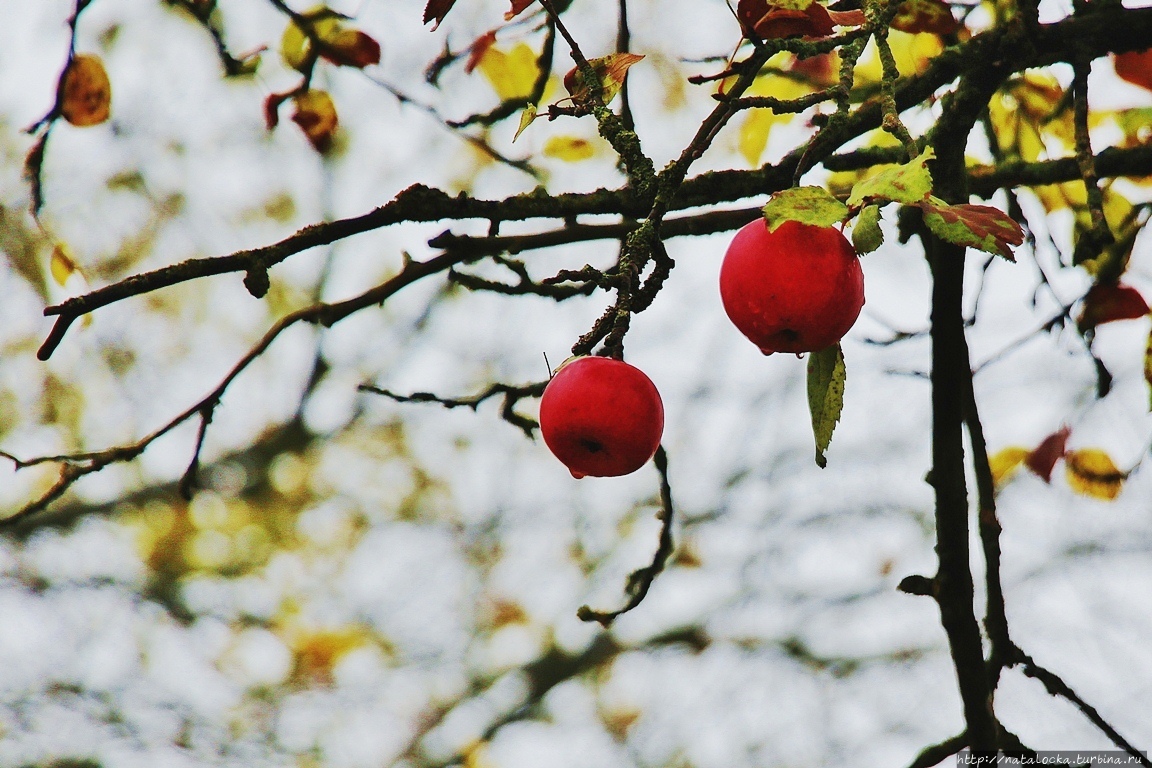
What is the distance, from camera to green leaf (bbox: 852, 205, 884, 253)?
1.14m

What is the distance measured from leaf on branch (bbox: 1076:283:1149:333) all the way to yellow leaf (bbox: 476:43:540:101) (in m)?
1.41

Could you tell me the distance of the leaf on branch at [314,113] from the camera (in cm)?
258

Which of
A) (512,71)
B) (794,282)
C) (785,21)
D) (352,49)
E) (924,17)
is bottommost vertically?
(794,282)

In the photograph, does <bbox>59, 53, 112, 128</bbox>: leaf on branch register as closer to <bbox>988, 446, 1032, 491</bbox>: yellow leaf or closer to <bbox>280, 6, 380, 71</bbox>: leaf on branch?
<bbox>280, 6, 380, 71</bbox>: leaf on branch

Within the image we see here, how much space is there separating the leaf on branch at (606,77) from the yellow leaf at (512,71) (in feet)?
3.46

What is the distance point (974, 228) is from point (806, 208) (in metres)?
0.17

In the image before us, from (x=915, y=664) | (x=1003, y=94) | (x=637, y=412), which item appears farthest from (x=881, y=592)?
(x=637, y=412)

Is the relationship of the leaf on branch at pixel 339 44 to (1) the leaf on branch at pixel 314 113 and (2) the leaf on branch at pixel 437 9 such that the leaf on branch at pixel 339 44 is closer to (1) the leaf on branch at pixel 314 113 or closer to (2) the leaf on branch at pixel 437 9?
(1) the leaf on branch at pixel 314 113

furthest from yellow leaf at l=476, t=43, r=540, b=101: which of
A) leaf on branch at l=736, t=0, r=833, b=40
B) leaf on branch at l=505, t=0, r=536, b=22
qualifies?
leaf on branch at l=736, t=0, r=833, b=40

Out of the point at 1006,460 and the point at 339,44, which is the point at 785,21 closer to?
the point at 339,44

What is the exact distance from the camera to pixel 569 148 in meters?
2.50

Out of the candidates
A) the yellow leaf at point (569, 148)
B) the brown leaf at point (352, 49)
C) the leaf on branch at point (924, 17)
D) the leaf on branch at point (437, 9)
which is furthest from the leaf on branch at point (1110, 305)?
the brown leaf at point (352, 49)

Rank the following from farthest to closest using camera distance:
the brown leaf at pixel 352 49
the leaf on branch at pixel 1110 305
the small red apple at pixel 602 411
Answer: the brown leaf at pixel 352 49
the leaf on branch at pixel 1110 305
the small red apple at pixel 602 411

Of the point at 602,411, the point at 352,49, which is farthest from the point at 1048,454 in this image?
the point at 352,49
